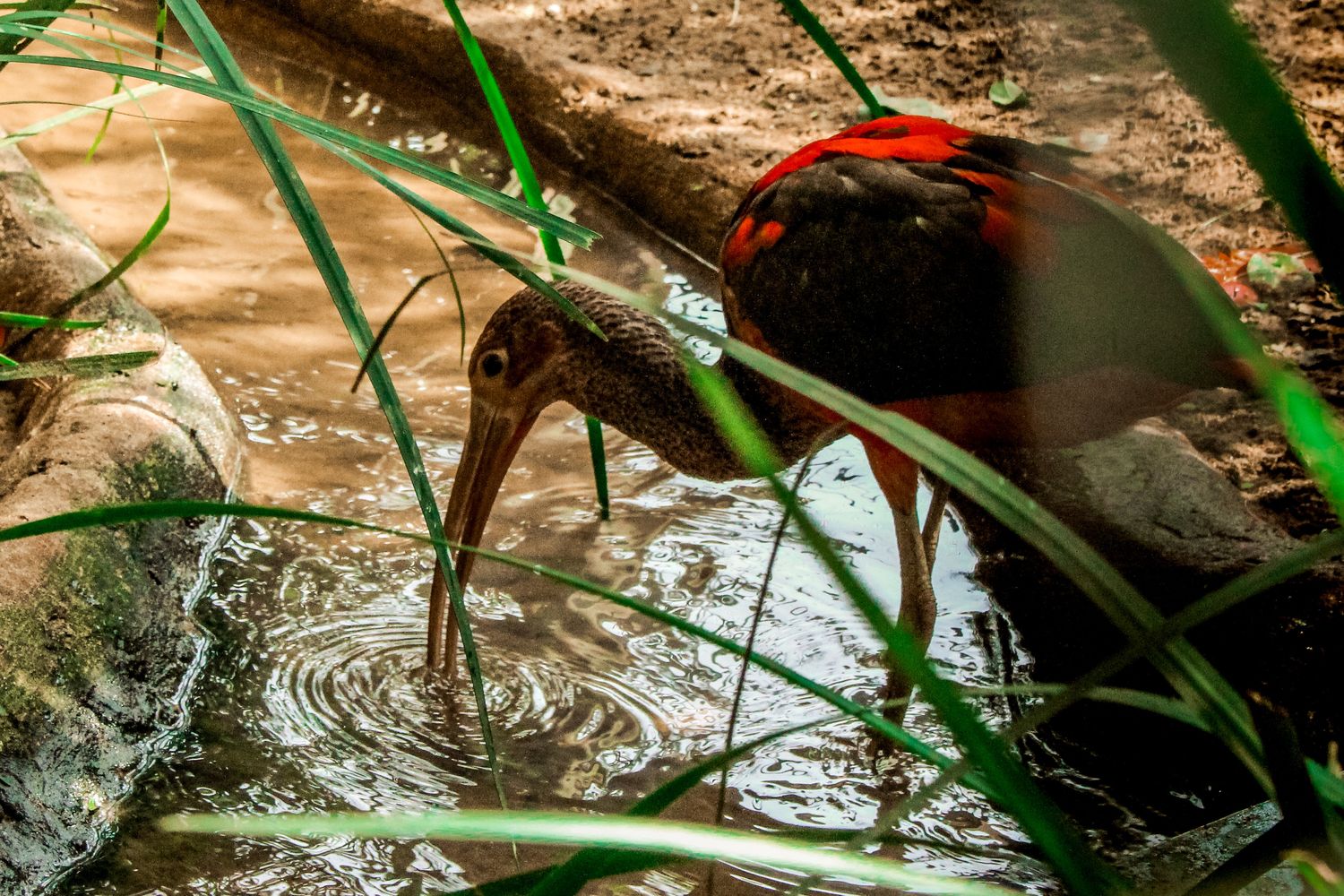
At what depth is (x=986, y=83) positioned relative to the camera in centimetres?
485

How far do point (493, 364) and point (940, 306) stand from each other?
1057 mm

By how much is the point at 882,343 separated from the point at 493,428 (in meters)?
0.97

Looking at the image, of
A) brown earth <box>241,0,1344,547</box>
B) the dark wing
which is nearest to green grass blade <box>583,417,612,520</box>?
the dark wing

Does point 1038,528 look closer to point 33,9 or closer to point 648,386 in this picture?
point 33,9

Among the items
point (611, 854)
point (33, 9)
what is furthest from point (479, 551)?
point (33, 9)

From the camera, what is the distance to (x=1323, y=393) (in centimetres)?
324

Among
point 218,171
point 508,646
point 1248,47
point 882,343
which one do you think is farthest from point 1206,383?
point 218,171

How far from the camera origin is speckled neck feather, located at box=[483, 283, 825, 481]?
3.04 metres

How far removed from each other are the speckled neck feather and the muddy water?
1.05ft

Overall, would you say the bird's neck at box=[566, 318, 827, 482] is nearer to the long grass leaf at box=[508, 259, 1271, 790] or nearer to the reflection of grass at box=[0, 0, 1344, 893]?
the reflection of grass at box=[0, 0, 1344, 893]

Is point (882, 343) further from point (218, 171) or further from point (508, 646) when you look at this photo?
point (218, 171)

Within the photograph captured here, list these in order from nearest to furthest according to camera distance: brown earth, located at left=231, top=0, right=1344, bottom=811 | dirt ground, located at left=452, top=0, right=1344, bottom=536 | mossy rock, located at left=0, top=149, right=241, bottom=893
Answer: mossy rock, located at left=0, top=149, right=241, bottom=893, brown earth, located at left=231, top=0, right=1344, bottom=811, dirt ground, located at left=452, top=0, right=1344, bottom=536

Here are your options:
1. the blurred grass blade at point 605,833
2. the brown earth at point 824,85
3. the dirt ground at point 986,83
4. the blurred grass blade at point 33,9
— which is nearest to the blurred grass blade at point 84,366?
the blurred grass blade at point 33,9

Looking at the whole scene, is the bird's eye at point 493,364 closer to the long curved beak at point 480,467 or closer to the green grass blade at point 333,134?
the long curved beak at point 480,467
